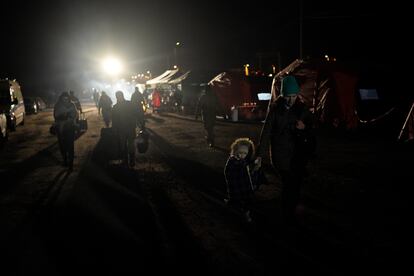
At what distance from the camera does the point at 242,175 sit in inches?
231

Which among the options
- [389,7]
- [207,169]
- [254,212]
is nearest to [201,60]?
[389,7]

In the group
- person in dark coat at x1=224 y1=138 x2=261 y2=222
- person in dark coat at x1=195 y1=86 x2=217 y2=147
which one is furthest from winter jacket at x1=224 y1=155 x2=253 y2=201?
person in dark coat at x1=195 y1=86 x2=217 y2=147

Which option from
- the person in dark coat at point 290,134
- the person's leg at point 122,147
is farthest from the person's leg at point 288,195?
the person's leg at point 122,147

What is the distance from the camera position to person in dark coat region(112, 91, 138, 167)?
1015cm

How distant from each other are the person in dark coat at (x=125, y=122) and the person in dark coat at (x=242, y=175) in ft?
15.7

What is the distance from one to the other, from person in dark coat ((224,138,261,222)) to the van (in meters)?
15.6

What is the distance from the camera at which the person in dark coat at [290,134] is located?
539 cm

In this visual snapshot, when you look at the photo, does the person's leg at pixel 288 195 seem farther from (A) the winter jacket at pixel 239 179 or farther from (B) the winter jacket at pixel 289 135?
(A) the winter jacket at pixel 239 179

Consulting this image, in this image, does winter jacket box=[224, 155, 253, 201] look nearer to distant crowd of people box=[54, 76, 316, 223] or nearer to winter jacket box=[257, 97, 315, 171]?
distant crowd of people box=[54, 76, 316, 223]

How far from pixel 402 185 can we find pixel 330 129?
9804 mm

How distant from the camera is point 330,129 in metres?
17.6

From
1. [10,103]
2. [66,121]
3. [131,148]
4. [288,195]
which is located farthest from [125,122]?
[10,103]

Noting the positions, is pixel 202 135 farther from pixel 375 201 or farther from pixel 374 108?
pixel 375 201

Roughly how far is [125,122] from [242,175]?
501cm
